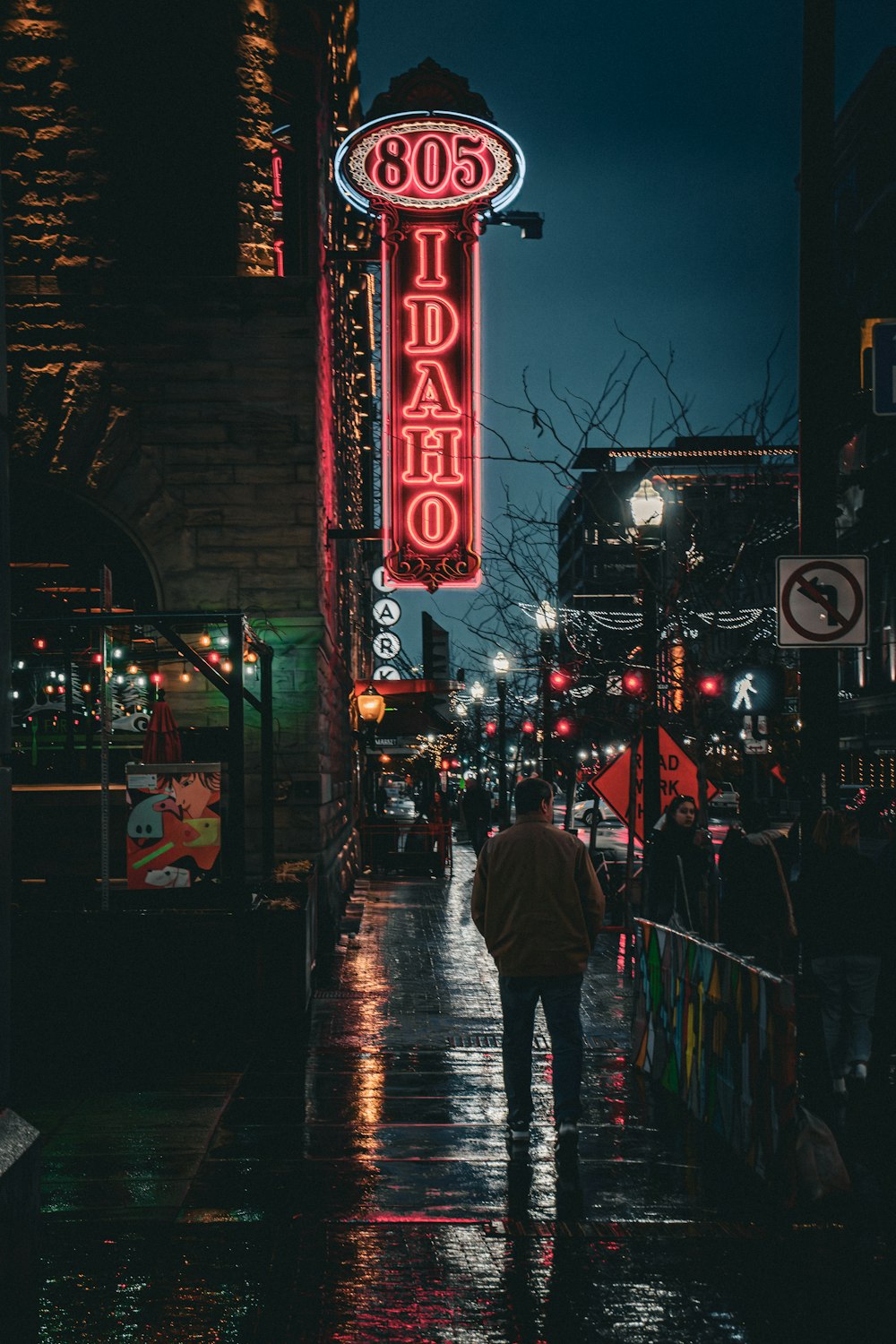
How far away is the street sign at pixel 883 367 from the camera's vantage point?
286 inches

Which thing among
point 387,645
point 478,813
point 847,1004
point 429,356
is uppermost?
point 429,356

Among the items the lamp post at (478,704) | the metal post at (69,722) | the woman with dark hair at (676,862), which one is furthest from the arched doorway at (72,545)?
the lamp post at (478,704)

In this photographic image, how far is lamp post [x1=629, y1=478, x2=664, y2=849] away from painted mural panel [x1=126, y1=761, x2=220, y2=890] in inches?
208

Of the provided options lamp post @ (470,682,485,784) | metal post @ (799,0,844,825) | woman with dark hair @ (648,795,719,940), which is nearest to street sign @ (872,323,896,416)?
metal post @ (799,0,844,825)

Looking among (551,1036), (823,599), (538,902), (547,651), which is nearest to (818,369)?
(823,599)

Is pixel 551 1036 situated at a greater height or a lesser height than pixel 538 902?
lesser

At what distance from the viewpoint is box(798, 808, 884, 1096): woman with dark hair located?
27.2 ft

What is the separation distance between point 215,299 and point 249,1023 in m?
7.90

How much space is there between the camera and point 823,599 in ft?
24.2

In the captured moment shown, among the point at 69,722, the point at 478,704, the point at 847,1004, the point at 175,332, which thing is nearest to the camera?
the point at 847,1004

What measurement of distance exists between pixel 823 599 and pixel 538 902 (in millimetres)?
2374

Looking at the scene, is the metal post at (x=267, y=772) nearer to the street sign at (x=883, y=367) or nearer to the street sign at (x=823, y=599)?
the street sign at (x=823, y=599)

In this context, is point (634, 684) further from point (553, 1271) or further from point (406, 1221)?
point (553, 1271)

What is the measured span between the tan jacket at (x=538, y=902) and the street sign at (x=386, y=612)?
93.9 ft
